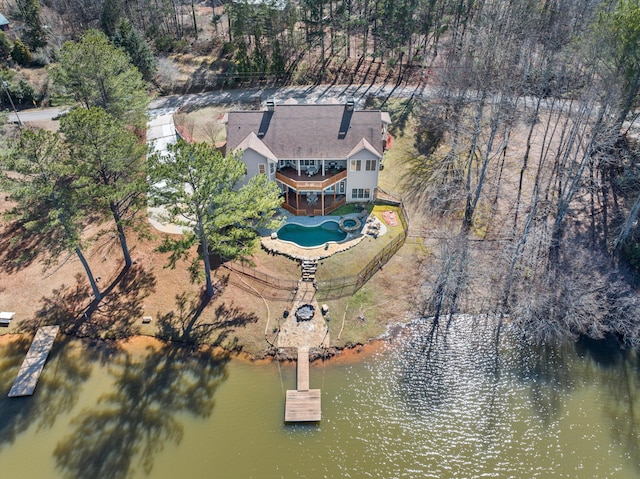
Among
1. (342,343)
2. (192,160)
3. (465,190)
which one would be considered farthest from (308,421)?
(465,190)

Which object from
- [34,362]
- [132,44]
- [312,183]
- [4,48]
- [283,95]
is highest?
[132,44]

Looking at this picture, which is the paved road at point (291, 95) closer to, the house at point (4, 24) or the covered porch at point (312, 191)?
the covered porch at point (312, 191)

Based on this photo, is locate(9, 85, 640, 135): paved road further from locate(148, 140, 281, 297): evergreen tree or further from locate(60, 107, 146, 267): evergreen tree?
locate(148, 140, 281, 297): evergreen tree

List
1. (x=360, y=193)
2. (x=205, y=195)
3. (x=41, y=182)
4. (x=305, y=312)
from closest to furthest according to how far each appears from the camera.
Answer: (x=41, y=182)
(x=205, y=195)
(x=305, y=312)
(x=360, y=193)

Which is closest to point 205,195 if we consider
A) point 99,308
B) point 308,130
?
point 99,308

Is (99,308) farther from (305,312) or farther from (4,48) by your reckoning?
(4,48)

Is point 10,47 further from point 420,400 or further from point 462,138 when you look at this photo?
point 420,400

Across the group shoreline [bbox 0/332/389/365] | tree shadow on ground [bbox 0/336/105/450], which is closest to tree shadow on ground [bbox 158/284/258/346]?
shoreline [bbox 0/332/389/365]
